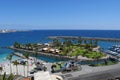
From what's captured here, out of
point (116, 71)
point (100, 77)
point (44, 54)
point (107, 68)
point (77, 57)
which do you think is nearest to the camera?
point (100, 77)

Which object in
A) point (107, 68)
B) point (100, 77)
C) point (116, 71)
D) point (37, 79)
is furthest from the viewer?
point (107, 68)

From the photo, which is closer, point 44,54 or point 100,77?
point 100,77

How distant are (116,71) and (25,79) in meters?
21.0

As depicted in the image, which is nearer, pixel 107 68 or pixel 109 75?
pixel 109 75

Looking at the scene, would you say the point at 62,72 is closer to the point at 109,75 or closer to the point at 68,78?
the point at 68,78

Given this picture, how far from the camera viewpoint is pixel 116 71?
184 feet

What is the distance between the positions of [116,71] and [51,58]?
43789 millimetres

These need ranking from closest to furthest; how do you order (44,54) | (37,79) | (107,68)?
(37,79) < (107,68) < (44,54)

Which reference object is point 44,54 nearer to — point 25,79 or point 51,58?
point 51,58

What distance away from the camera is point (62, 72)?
58.1m

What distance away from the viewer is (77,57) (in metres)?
85.9

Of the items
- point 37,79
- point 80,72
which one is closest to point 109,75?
point 80,72

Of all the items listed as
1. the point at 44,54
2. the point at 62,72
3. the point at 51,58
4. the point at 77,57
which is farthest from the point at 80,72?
the point at 44,54

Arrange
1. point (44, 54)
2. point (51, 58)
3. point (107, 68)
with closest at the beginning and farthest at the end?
1. point (107, 68)
2. point (51, 58)
3. point (44, 54)
